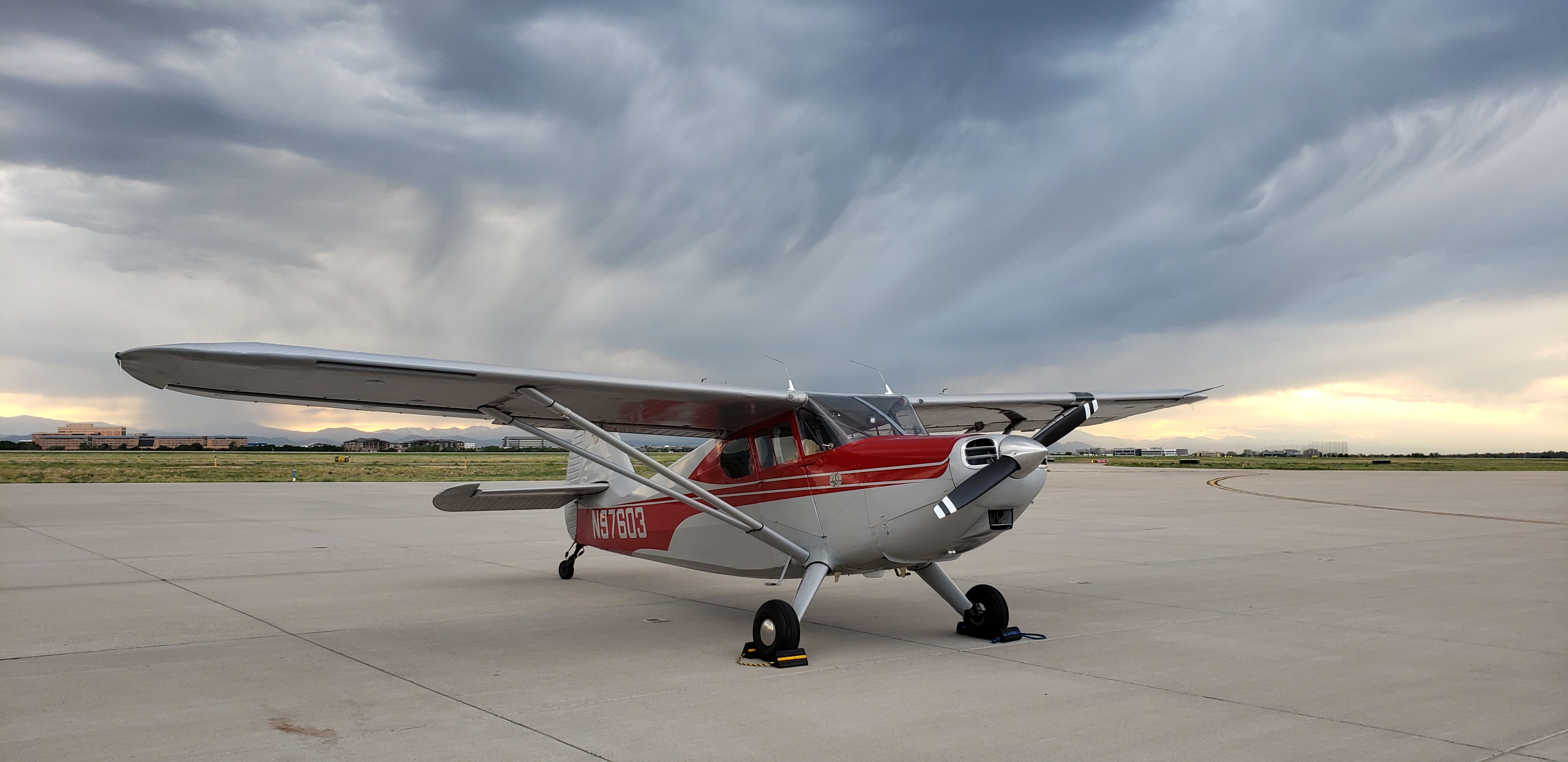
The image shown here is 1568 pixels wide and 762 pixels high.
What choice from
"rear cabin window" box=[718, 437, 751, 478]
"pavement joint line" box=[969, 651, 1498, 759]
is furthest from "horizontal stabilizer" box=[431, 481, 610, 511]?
"pavement joint line" box=[969, 651, 1498, 759]

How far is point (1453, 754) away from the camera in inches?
196

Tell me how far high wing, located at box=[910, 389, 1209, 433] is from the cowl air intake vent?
9.62 ft

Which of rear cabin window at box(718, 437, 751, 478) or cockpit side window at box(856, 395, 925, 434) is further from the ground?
cockpit side window at box(856, 395, 925, 434)

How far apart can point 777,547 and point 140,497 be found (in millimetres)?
28512

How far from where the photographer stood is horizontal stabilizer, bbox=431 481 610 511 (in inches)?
456

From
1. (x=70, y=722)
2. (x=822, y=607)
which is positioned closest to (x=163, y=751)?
(x=70, y=722)

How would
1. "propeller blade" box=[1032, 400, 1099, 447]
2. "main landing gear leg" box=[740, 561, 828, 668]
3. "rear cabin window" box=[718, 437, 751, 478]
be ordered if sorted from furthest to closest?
"rear cabin window" box=[718, 437, 751, 478] < "propeller blade" box=[1032, 400, 1099, 447] < "main landing gear leg" box=[740, 561, 828, 668]

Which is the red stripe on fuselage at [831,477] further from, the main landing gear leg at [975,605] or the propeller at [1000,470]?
the main landing gear leg at [975,605]

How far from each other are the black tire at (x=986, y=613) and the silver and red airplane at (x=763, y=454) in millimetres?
13

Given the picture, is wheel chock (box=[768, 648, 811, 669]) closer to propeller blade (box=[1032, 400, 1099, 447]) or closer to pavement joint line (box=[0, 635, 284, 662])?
propeller blade (box=[1032, 400, 1099, 447])

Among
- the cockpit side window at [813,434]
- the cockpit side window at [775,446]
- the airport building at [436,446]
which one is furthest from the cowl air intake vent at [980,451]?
the airport building at [436,446]

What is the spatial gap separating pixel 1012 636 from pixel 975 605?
427mm

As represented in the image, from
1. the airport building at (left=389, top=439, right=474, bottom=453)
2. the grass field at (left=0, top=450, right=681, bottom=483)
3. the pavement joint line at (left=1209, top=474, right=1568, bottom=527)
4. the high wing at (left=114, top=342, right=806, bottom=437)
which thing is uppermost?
the airport building at (left=389, top=439, right=474, bottom=453)

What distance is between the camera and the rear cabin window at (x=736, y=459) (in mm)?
9133
